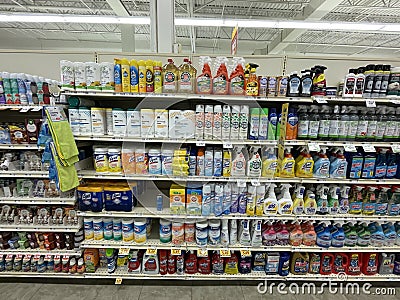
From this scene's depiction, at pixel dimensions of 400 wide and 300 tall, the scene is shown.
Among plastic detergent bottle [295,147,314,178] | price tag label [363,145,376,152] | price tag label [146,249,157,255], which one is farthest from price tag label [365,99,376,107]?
price tag label [146,249,157,255]

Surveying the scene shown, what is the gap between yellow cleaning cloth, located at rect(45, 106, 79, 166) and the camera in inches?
77.9

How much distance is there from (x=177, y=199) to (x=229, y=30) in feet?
27.6

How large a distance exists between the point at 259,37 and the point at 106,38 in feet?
21.7

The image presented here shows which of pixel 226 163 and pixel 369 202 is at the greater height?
pixel 226 163

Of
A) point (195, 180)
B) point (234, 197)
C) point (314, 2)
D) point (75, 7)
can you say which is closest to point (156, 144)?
point (195, 180)

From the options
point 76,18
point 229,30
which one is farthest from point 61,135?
point 229,30

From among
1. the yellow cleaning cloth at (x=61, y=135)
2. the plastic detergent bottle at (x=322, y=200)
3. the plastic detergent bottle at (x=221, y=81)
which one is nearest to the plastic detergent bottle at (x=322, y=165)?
the plastic detergent bottle at (x=322, y=200)

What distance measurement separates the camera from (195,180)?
2.21 m

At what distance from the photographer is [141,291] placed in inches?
93.0

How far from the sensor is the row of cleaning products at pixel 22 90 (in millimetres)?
2100

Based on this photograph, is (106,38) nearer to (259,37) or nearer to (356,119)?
(259,37)

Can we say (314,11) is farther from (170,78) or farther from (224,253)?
(224,253)

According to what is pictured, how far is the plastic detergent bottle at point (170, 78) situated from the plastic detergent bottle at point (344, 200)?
74.7 inches

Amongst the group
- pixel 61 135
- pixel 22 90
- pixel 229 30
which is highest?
pixel 229 30
